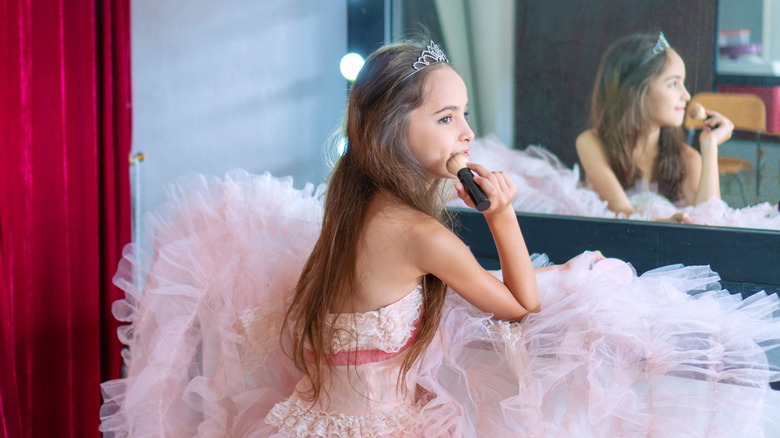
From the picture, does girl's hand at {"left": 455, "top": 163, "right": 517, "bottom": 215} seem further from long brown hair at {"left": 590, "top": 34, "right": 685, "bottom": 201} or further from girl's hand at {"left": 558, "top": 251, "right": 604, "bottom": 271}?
long brown hair at {"left": 590, "top": 34, "right": 685, "bottom": 201}

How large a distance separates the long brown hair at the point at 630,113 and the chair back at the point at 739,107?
82 mm

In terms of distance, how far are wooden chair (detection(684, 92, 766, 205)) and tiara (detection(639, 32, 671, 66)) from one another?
0.13m

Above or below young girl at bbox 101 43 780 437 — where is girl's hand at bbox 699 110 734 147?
above

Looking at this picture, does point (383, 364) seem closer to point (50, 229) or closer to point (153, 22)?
point (50, 229)

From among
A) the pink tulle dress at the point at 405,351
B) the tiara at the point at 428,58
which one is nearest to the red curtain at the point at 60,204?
the pink tulle dress at the point at 405,351

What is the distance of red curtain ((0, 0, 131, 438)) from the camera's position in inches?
53.1

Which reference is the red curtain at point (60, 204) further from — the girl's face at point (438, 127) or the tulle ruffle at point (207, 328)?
the girl's face at point (438, 127)

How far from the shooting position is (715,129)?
1424mm

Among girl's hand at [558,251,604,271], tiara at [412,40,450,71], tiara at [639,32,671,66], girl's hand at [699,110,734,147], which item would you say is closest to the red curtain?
tiara at [412,40,450,71]

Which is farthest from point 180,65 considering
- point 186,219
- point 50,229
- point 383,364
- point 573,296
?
point 573,296

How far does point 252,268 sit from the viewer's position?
1.18m

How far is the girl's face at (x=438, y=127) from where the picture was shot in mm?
1031

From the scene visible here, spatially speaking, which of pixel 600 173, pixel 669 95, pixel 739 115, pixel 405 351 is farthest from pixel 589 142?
pixel 405 351

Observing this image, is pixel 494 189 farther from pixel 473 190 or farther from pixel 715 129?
pixel 715 129
